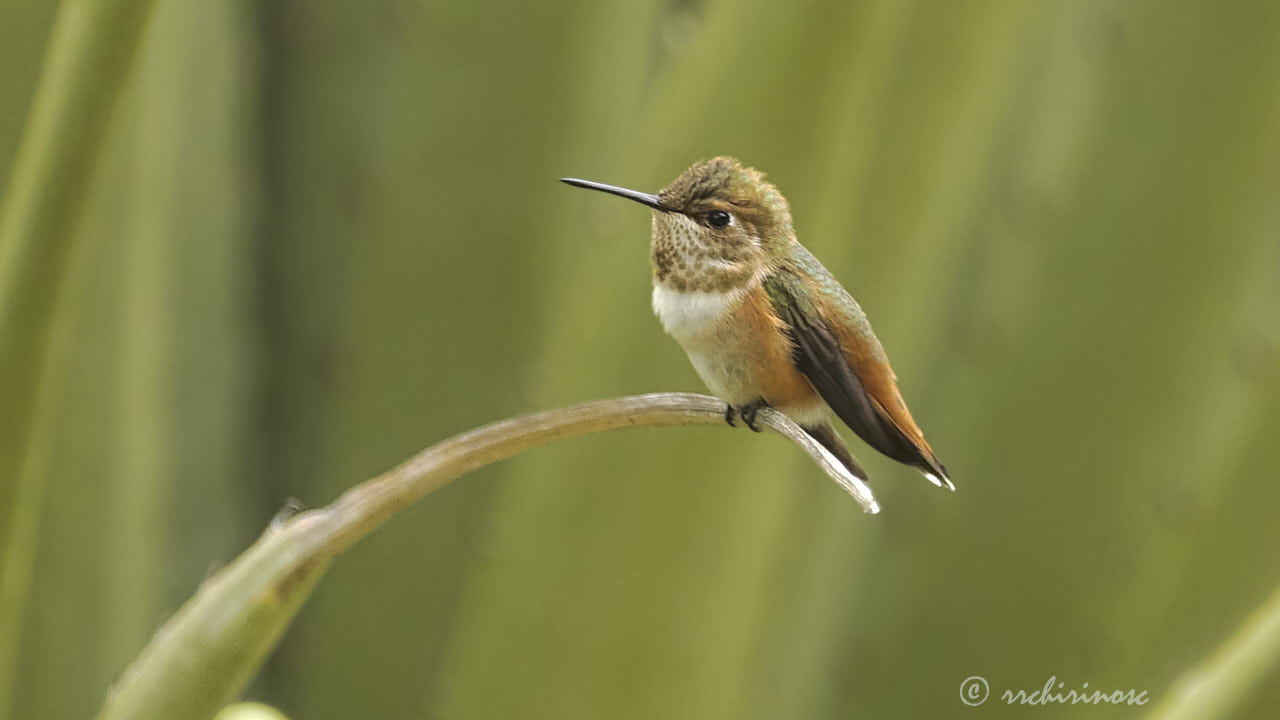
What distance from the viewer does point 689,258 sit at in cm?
81

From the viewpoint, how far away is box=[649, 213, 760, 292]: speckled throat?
0.81m

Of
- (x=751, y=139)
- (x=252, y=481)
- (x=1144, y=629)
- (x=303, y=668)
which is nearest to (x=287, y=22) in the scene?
(x=252, y=481)

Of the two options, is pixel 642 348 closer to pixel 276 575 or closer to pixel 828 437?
pixel 828 437

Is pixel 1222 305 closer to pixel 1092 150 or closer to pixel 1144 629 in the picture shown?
pixel 1092 150

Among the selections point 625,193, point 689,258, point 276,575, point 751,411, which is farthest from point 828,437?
point 276,575

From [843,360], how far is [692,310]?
11 cm

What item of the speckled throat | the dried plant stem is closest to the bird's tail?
the speckled throat

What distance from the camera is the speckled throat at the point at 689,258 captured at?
81 cm

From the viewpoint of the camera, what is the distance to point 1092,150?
4.74ft

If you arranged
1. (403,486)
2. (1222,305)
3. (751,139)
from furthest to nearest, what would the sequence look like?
(1222,305)
(751,139)
(403,486)

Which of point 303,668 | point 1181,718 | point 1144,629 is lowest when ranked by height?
point 303,668

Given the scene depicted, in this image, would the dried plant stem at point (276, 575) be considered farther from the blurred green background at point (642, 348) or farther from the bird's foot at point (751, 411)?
the bird's foot at point (751, 411)

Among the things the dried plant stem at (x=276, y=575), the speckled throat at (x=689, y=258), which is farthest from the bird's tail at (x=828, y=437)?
the dried plant stem at (x=276, y=575)

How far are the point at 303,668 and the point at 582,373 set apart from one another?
0.89m
